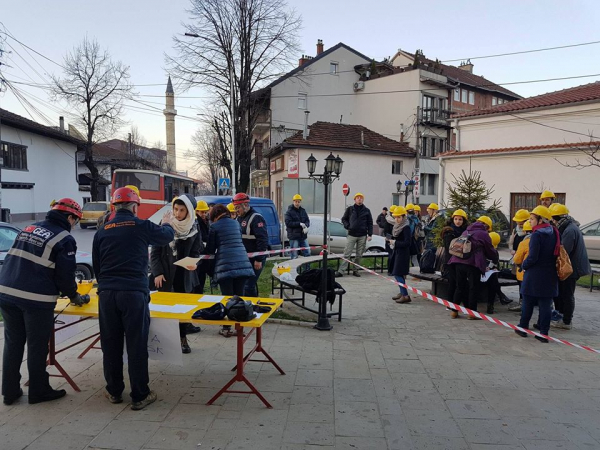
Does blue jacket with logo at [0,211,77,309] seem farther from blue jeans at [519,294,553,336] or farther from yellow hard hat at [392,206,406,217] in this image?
blue jeans at [519,294,553,336]

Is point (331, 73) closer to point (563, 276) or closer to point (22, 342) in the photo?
point (563, 276)

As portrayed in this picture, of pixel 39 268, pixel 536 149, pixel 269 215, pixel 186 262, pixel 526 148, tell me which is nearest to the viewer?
pixel 39 268

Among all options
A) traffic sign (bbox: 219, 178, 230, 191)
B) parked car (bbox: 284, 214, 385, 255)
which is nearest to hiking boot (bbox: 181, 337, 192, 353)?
parked car (bbox: 284, 214, 385, 255)

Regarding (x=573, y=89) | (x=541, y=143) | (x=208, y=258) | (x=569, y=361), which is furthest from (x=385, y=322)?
(x=573, y=89)

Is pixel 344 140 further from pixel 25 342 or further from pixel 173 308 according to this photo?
pixel 25 342

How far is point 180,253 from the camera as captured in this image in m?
5.37

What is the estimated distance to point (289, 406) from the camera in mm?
3900

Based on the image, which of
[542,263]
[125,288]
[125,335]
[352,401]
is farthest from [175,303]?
[542,263]

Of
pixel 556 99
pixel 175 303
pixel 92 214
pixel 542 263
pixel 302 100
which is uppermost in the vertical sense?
pixel 302 100

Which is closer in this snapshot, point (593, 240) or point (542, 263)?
point (542, 263)

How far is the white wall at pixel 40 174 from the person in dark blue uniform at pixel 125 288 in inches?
1141

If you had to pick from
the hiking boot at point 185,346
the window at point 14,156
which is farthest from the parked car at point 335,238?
the window at point 14,156

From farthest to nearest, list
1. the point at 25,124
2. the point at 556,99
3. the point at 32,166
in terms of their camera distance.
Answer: the point at 32,166, the point at 25,124, the point at 556,99

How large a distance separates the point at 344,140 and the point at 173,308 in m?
26.2
